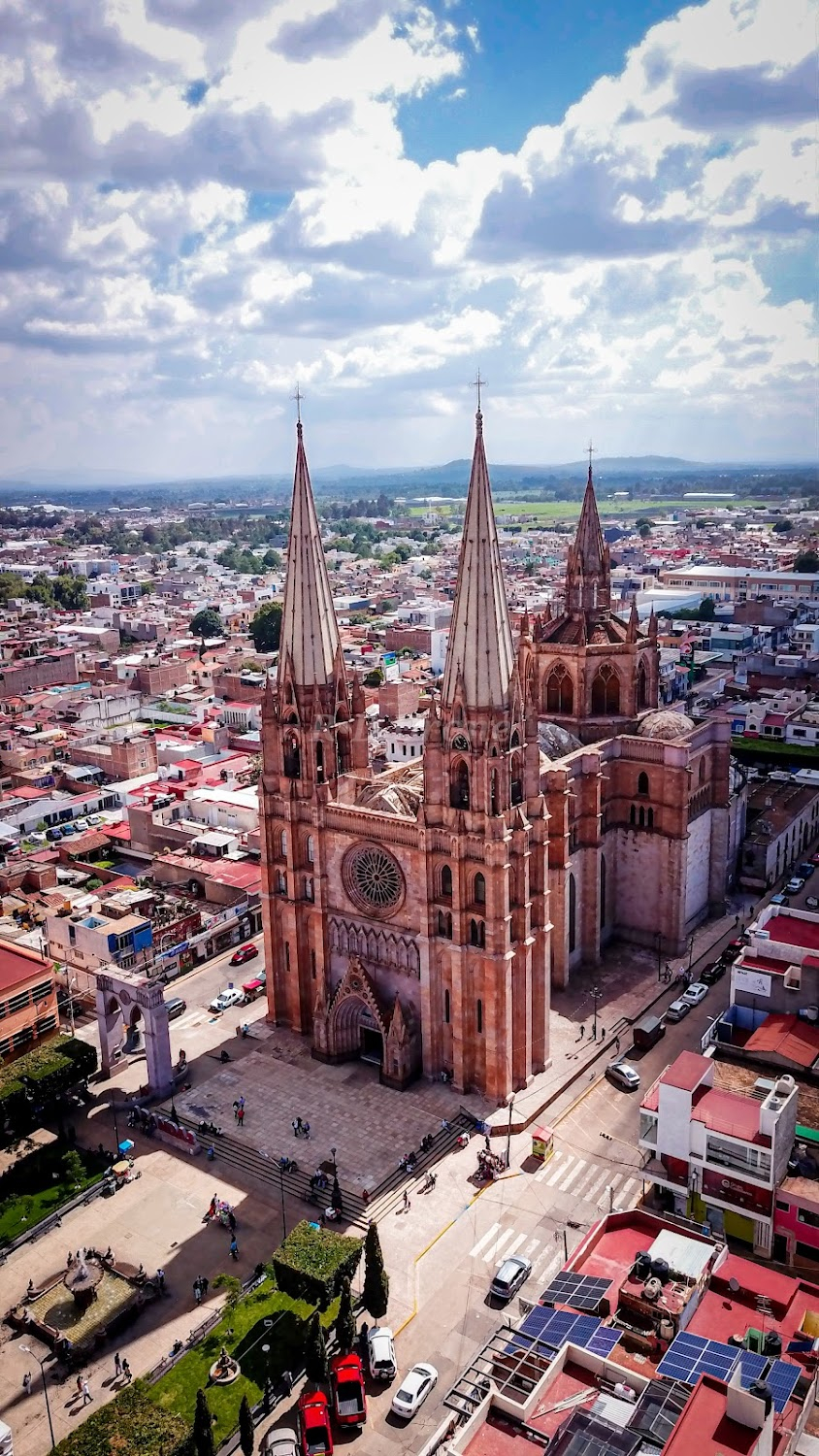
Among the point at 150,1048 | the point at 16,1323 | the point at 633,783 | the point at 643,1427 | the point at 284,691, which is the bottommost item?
the point at 16,1323

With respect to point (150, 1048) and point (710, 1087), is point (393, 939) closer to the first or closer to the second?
point (150, 1048)

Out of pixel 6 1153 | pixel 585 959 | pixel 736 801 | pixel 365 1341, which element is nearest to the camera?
pixel 365 1341

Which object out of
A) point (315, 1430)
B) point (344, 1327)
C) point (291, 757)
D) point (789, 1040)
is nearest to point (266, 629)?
point (291, 757)

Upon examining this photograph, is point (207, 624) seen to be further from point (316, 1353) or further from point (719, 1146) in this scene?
point (316, 1353)

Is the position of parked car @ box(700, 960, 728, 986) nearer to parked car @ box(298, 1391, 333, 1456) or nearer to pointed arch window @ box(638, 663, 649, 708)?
pointed arch window @ box(638, 663, 649, 708)

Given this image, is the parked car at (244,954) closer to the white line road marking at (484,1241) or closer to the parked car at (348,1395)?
the white line road marking at (484,1241)

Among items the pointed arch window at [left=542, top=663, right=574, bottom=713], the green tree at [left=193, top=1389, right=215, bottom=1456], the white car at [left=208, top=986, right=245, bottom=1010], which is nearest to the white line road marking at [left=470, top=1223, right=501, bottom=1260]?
the green tree at [left=193, top=1389, right=215, bottom=1456]

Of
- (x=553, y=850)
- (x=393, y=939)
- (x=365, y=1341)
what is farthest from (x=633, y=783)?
(x=365, y=1341)
